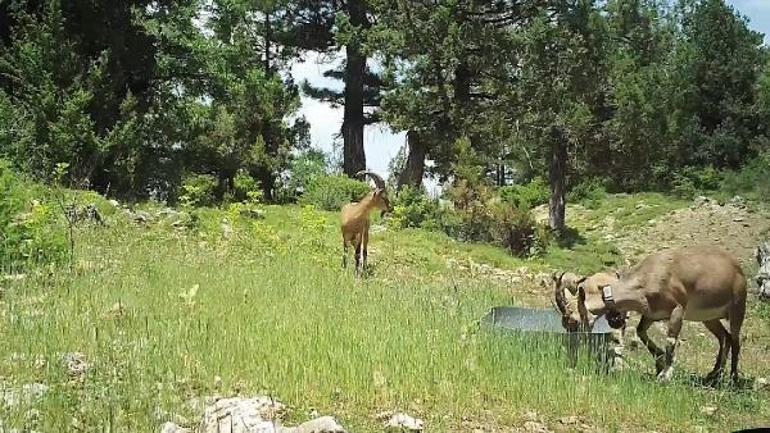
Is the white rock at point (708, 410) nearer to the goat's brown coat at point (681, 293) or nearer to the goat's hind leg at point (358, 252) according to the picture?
the goat's brown coat at point (681, 293)

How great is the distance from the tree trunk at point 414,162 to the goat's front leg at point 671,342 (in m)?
18.0

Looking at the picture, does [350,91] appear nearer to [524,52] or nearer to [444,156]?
[444,156]

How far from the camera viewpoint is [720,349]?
26.4ft

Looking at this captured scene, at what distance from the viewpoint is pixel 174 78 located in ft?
77.5

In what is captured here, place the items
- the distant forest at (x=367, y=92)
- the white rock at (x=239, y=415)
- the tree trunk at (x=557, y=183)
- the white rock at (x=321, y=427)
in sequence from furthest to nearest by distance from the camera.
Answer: the tree trunk at (x=557, y=183) → the distant forest at (x=367, y=92) → the white rock at (x=239, y=415) → the white rock at (x=321, y=427)

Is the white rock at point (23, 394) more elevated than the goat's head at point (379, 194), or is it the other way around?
the goat's head at point (379, 194)

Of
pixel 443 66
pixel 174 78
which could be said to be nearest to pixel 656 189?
pixel 443 66

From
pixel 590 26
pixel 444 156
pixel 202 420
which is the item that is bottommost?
pixel 202 420

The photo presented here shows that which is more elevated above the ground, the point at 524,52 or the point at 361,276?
the point at 524,52

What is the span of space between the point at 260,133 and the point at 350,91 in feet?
14.7

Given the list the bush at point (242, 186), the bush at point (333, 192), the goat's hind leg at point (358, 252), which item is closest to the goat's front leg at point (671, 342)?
the goat's hind leg at point (358, 252)

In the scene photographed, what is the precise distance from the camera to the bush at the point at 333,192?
73.4 ft

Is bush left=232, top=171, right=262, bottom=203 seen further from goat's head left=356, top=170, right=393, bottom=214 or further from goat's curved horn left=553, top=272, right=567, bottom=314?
goat's curved horn left=553, top=272, right=567, bottom=314

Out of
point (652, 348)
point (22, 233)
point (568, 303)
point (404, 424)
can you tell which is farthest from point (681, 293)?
point (22, 233)
